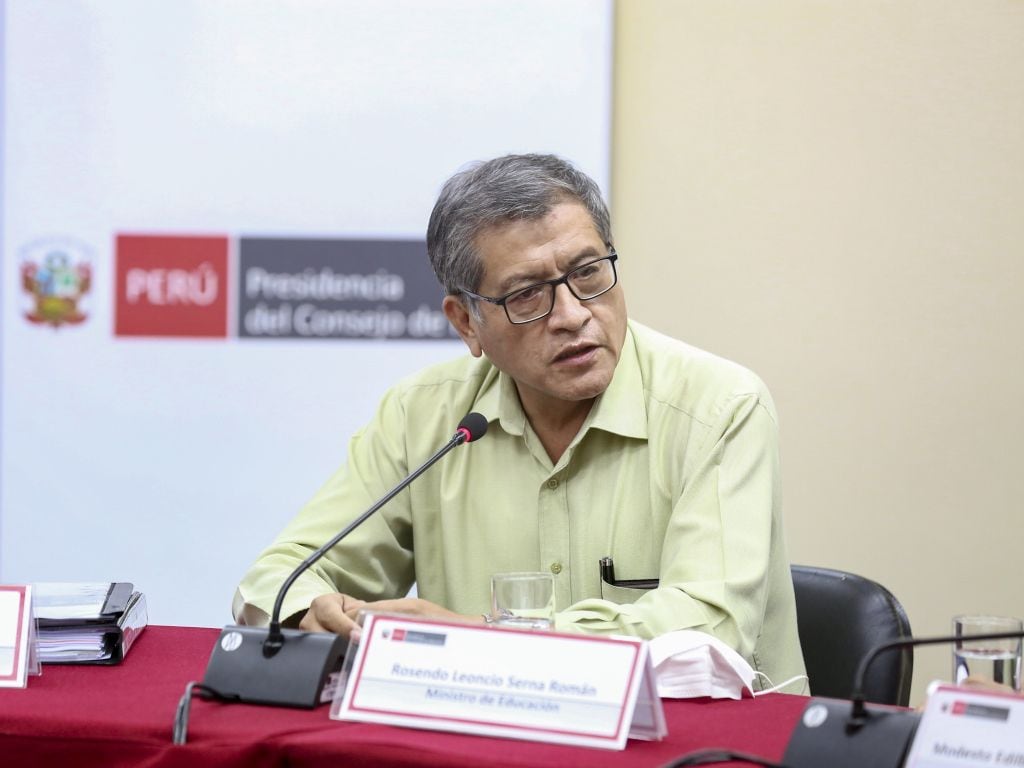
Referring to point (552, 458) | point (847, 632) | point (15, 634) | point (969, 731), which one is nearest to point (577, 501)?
point (552, 458)

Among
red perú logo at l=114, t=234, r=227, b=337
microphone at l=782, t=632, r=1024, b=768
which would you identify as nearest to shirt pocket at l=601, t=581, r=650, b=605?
microphone at l=782, t=632, r=1024, b=768

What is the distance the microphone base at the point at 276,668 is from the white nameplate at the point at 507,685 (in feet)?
0.22

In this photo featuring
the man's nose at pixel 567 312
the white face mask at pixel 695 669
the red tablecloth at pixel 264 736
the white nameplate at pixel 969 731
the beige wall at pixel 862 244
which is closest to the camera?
the white nameplate at pixel 969 731

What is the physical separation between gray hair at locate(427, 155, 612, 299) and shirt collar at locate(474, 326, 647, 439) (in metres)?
0.21

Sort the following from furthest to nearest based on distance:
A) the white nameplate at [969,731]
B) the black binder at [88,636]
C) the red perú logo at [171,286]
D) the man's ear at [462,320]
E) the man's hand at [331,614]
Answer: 1. the red perú logo at [171,286]
2. the man's ear at [462,320]
3. the man's hand at [331,614]
4. the black binder at [88,636]
5. the white nameplate at [969,731]

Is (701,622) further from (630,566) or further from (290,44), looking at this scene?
(290,44)

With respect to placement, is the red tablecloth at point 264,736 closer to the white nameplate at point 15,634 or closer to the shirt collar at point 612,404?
the white nameplate at point 15,634

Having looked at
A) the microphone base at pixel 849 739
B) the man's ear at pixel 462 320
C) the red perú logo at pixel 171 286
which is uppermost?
the red perú logo at pixel 171 286

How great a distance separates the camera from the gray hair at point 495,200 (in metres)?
2.10

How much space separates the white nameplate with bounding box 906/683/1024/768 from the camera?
1.12 m

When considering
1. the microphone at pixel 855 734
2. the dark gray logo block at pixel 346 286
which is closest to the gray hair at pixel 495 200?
the dark gray logo block at pixel 346 286

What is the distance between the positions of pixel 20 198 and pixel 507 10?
1310mm

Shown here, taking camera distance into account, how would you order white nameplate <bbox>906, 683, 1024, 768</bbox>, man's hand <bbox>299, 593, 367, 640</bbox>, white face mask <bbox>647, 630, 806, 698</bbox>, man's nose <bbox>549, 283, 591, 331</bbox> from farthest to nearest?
man's nose <bbox>549, 283, 591, 331</bbox> → man's hand <bbox>299, 593, 367, 640</bbox> → white face mask <bbox>647, 630, 806, 698</bbox> → white nameplate <bbox>906, 683, 1024, 768</bbox>

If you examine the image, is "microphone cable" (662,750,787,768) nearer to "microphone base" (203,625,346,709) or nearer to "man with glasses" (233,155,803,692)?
"microphone base" (203,625,346,709)
